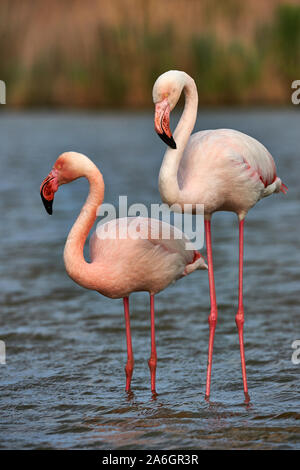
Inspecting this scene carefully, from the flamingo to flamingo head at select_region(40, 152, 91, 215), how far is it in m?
0.53

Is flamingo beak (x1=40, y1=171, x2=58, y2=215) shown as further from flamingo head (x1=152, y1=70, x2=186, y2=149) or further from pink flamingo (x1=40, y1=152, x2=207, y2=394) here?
flamingo head (x1=152, y1=70, x2=186, y2=149)

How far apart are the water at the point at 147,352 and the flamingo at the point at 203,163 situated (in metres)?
0.42

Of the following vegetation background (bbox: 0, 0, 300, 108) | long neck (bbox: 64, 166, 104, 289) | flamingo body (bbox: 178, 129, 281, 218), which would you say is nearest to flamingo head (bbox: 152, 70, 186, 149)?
flamingo body (bbox: 178, 129, 281, 218)

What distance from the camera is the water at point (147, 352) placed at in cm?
512

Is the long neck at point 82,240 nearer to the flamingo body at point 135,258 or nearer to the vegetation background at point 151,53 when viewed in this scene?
the flamingo body at point 135,258

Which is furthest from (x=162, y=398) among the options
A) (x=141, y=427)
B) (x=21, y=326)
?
(x=21, y=326)

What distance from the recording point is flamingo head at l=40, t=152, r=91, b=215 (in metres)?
5.52

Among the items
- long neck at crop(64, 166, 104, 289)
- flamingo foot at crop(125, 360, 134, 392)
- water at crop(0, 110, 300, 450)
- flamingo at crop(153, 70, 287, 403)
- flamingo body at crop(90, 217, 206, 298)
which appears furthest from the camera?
flamingo foot at crop(125, 360, 134, 392)

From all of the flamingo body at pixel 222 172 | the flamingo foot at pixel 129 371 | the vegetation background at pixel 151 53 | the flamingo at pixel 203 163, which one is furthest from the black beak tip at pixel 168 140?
the vegetation background at pixel 151 53

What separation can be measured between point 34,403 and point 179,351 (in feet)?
4.93

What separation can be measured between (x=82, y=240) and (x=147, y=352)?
5.50 feet

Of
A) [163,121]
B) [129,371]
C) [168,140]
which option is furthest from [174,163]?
[129,371]

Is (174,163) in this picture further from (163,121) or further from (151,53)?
(151,53)
